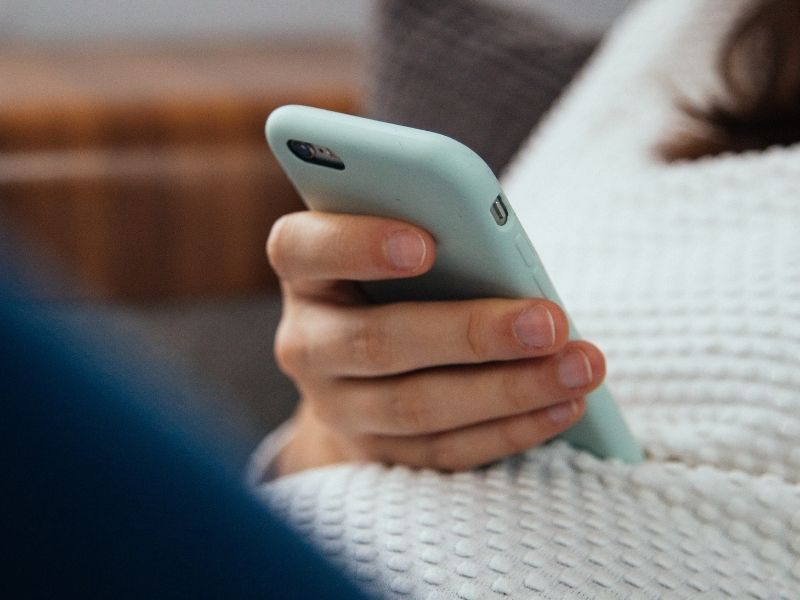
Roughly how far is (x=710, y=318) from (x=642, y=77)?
0.71 feet

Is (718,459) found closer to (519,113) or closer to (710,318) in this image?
(710,318)

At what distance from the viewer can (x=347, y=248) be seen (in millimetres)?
303

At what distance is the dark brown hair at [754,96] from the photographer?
458 millimetres

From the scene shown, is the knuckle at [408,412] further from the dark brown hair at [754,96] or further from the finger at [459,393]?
the dark brown hair at [754,96]

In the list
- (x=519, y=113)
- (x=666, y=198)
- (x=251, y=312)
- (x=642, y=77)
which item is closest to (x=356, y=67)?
(x=251, y=312)

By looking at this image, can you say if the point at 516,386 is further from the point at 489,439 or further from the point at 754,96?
the point at 754,96

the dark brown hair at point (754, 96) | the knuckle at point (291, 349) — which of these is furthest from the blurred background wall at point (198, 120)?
the knuckle at point (291, 349)

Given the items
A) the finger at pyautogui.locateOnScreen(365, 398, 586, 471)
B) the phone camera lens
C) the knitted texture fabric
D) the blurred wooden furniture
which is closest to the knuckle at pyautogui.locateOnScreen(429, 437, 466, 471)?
the finger at pyautogui.locateOnScreen(365, 398, 586, 471)

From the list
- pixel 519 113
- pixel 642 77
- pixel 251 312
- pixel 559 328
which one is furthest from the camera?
pixel 251 312

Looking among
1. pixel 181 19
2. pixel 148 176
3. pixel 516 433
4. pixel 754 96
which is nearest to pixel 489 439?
pixel 516 433

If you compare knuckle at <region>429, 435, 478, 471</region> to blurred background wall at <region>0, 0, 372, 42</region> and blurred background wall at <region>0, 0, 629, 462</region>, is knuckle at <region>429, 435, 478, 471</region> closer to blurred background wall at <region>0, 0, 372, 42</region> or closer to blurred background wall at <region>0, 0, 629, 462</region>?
blurred background wall at <region>0, 0, 629, 462</region>

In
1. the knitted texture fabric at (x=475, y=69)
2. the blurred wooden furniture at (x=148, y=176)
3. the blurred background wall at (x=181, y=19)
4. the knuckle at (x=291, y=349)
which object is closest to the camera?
the knuckle at (x=291, y=349)

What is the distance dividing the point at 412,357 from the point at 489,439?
42mm

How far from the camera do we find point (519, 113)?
644mm
